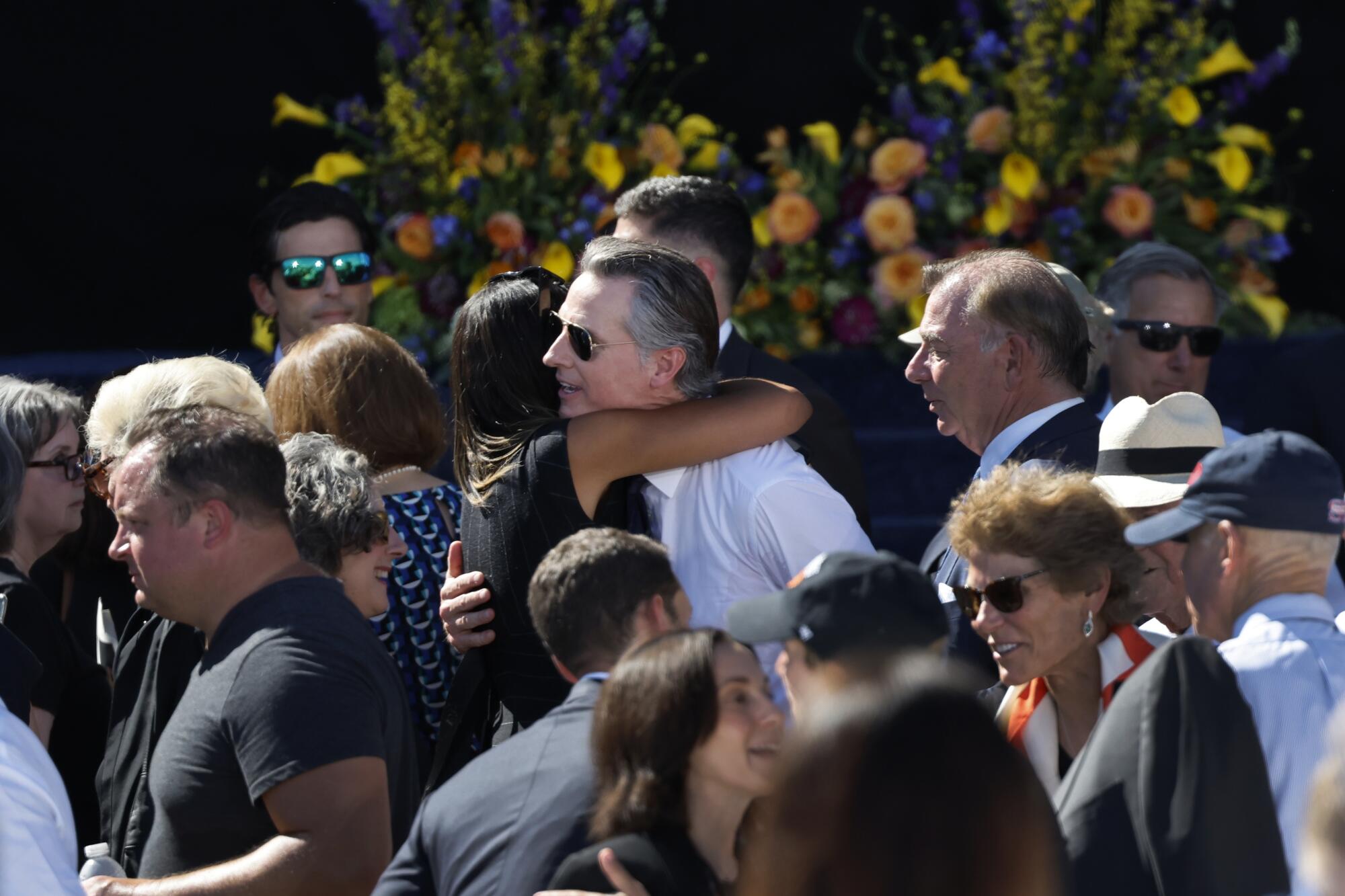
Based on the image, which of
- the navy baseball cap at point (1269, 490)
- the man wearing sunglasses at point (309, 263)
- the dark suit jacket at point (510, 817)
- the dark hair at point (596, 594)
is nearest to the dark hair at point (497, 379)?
the dark hair at point (596, 594)

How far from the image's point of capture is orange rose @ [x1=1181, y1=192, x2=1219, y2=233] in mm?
5707

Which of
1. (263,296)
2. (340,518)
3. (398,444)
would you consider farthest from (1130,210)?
(340,518)

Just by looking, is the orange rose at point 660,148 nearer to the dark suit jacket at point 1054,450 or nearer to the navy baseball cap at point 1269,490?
the dark suit jacket at point 1054,450

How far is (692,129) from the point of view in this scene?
19.2 ft

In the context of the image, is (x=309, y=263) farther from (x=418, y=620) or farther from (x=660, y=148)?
(x=418, y=620)

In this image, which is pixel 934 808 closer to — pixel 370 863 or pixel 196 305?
pixel 370 863

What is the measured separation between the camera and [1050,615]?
2.67 metres

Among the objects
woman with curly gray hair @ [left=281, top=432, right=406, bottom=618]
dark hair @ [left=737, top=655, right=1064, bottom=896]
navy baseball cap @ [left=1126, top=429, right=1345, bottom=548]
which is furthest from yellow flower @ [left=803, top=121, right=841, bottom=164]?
dark hair @ [left=737, top=655, right=1064, bottom=896]

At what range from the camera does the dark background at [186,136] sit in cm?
634

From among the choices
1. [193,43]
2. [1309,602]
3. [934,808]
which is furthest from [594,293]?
[193,43]

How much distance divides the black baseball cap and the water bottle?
3.69 ft

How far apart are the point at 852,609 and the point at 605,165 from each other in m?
3.73

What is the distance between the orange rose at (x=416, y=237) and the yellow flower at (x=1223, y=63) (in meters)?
2.76

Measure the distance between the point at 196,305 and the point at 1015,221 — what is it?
318 centimetres
